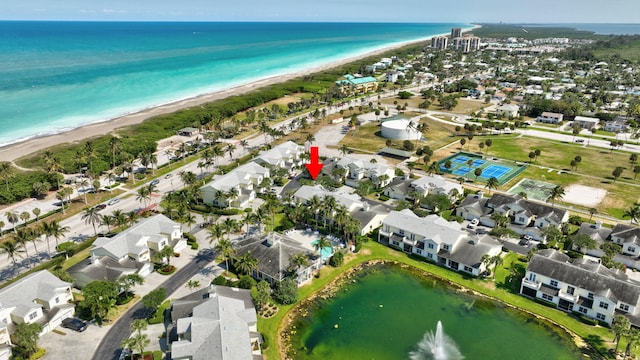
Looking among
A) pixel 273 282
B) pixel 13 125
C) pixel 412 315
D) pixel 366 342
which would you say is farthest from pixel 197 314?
pixel 13 125

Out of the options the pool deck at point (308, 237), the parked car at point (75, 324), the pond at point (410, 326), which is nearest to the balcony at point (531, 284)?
the pond at point (410, 326)

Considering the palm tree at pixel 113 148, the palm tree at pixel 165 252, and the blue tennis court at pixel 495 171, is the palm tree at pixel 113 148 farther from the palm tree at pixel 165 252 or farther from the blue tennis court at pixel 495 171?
the blue tennis court at pixel 495 171

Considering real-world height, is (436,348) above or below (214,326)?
below

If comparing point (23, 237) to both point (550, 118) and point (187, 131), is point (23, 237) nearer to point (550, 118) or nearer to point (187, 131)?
point (187, 131)

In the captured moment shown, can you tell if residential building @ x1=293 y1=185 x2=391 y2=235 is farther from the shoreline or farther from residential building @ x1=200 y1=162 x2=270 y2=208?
the shoreline

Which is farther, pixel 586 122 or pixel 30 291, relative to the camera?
pixel 586 122

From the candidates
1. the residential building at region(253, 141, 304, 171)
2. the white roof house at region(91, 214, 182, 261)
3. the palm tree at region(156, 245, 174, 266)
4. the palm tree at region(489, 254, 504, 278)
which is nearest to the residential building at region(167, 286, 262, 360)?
the palm tree at region(156, 245, 174, 266)

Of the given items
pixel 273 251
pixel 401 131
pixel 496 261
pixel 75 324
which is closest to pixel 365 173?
pixel 401 131
